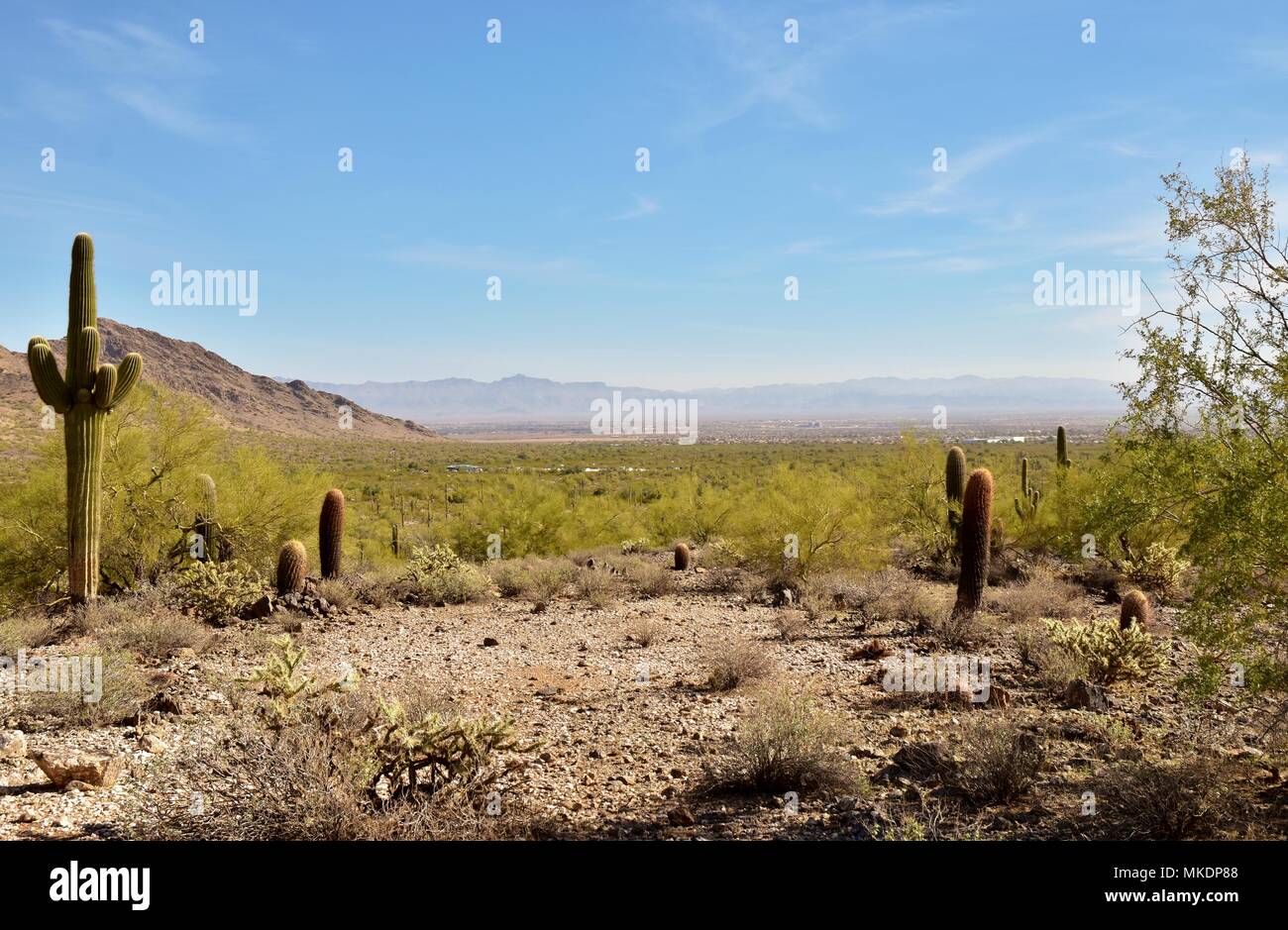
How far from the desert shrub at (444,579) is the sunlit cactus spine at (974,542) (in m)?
8.87

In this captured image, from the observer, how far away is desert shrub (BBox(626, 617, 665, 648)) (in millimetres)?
12195

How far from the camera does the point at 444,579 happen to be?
15906mm

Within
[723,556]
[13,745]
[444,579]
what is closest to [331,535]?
[444,579]

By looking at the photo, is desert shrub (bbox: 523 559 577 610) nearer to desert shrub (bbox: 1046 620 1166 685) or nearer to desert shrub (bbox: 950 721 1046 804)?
desert shrub (bbox: 1046 620 1166 685)

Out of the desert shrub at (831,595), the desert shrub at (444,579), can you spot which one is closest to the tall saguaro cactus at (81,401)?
the desert shrub at (444,579)

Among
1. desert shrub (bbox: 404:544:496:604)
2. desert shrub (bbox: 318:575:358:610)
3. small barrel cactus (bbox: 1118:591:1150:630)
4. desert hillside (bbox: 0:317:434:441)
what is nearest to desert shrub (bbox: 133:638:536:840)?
desert shrub (bbox: 318:575:358:610)

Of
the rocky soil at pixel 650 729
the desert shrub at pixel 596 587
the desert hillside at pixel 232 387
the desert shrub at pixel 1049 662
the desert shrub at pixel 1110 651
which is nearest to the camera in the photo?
the rocky soil at pixel 650 729

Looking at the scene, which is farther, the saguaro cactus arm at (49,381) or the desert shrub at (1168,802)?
the saguaro cactus arm at (49,381)

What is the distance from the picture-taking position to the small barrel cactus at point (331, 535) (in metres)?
16.0

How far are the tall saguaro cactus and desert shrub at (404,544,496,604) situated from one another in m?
5.33

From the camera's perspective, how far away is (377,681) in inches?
378

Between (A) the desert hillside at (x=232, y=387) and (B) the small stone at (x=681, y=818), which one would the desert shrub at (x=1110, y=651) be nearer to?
(B) the small stone at (x=681, y=818)
